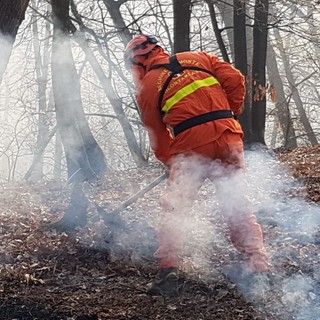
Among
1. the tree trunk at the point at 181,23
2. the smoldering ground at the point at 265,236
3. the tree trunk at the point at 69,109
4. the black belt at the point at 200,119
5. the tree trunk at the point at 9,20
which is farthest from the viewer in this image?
the tree trunk at the point at 181,23

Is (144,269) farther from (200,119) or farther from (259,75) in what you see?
(259,75)

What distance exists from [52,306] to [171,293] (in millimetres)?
907

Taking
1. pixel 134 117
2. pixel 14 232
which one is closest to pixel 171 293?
pixel 14 232

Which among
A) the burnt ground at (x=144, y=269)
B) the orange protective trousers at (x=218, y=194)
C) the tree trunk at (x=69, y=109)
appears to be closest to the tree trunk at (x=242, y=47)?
the tree trunk at (x=69, y=109)

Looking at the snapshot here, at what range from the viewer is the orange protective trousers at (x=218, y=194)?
15.2 ft

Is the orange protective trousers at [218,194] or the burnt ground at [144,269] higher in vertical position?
the orange protective trousers at [218,194]

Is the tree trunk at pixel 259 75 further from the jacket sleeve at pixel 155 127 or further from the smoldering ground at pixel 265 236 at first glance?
the jacket sleeve at pixel 155 127

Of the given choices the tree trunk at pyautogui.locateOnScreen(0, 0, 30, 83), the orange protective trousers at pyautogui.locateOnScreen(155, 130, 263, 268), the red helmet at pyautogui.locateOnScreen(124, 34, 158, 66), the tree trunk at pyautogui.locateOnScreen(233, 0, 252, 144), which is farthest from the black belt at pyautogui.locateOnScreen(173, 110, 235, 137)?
the tree trunk at pyautogui.locateOnScreen(233, 0, 252, 144)

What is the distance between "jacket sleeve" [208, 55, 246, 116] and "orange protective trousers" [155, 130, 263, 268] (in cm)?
41

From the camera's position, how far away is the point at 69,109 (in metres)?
10.8

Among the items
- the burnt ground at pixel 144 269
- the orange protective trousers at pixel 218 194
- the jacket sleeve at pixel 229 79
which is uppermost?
the jacket sleeve at pixel 229 79

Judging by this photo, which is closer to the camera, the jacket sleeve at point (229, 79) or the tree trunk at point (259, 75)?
the jacket sleeve at point (229, 79)

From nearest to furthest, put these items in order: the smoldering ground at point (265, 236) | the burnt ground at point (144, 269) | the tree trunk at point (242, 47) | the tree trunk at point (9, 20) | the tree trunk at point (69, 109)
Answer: the burnt ground at point (144, 269), the smoldering ground at point (265, 236), the tree trunk at point (9, 20), the tree trunk at point (69, 109), the tree trunk at point (242, 47)

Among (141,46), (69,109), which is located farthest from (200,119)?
(69,109)
